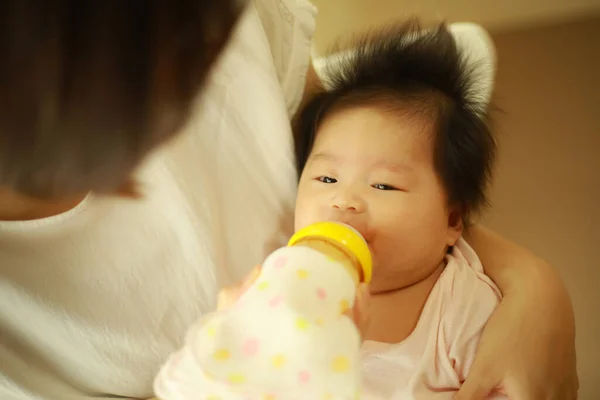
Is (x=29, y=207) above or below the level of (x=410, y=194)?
above

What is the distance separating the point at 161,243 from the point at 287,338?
1.11ft

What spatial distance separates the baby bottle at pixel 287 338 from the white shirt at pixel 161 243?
0.21m

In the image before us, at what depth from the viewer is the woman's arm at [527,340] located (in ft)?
2.17

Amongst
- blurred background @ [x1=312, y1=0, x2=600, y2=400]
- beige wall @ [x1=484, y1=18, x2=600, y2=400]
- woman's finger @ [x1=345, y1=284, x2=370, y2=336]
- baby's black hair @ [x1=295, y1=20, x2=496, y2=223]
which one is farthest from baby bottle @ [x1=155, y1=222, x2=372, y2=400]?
beige wall @ [x1=484, y1=18, x2=600, y2=400]

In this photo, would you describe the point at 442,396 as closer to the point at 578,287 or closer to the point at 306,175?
the point at 306,175

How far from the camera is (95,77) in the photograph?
1.11ft

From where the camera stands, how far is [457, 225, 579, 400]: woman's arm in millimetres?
663

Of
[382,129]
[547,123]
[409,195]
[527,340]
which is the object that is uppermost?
[382,129]

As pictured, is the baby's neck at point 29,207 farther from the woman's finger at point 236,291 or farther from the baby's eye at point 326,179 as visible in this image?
the baby's eye at point 326,179

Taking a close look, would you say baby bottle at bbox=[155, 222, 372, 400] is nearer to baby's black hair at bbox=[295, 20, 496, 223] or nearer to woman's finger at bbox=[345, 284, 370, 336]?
woman's finger at bbox=[345, 284, 370, 336]

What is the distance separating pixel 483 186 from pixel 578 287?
→ 2.23ft

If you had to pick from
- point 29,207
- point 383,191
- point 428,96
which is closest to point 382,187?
point 383,191

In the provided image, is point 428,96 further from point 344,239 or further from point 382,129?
point 344,239

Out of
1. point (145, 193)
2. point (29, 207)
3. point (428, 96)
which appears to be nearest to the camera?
point (29, 207)
